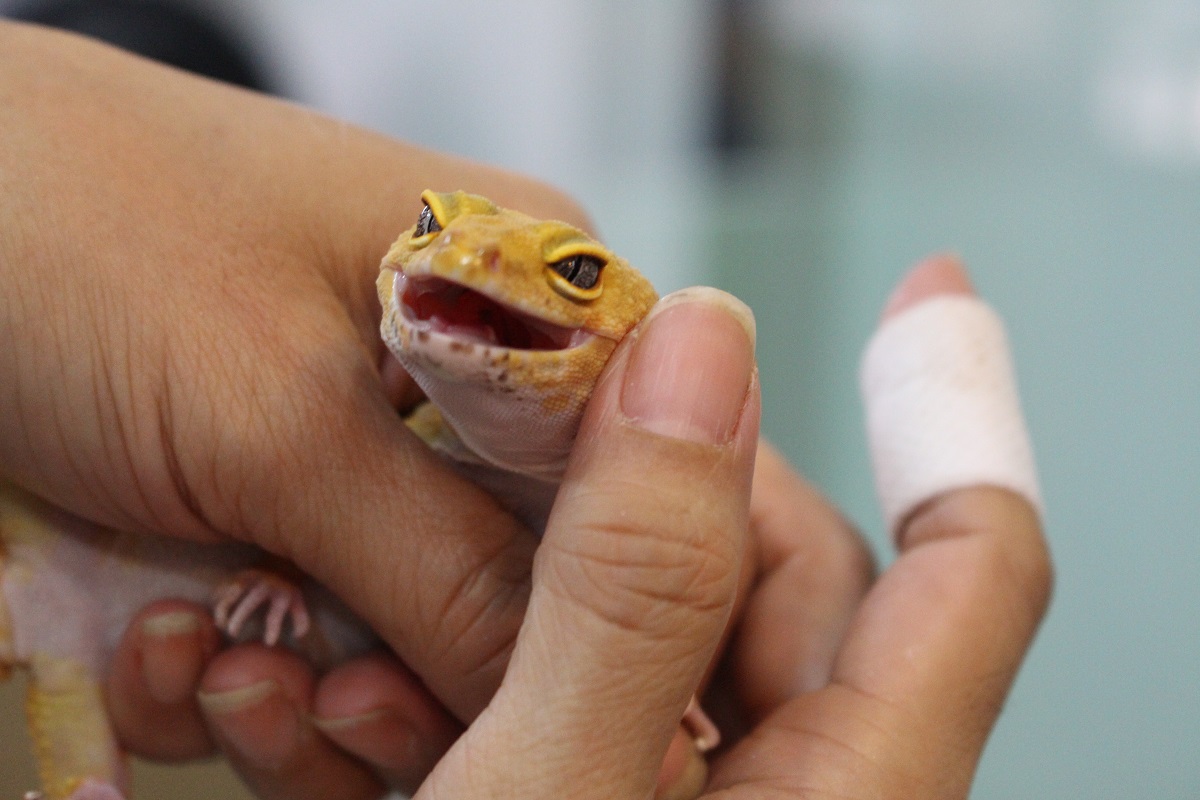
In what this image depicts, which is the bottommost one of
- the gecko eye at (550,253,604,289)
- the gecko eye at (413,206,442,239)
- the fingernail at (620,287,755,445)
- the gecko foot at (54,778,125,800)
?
the gecko foot at (54,778,125,800)

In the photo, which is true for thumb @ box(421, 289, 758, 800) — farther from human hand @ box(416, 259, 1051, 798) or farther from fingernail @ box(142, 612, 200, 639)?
fingernail @ box(142, 612, 200, 639)

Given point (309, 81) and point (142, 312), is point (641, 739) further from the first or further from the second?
point (309, 81)

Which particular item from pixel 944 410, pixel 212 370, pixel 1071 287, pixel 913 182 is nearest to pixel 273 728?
pixel 212 370

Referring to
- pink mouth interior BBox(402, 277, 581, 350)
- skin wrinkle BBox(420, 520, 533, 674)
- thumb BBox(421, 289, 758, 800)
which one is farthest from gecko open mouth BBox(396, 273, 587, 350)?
skin wrinkle BBox(420, 520, 533, 674)

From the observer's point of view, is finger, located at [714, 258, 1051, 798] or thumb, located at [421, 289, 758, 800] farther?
finger, located at [714, 258, 1051, 798]

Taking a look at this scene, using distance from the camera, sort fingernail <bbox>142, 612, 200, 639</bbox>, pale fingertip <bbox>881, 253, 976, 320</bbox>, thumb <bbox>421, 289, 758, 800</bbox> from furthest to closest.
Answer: pale fingertip <bbox>881, 253, 976, 320</bbox>
fingernail <bbox>142, 612, 200, 639</bbox>
thumb <bbox>421, 289, 758, 800</bbox>

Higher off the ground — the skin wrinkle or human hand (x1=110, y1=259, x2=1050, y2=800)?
the skin wrinkle

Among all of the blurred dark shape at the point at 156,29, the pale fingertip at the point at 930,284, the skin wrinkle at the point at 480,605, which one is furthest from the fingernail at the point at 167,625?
the blurred dark shape at the point at 156,29
